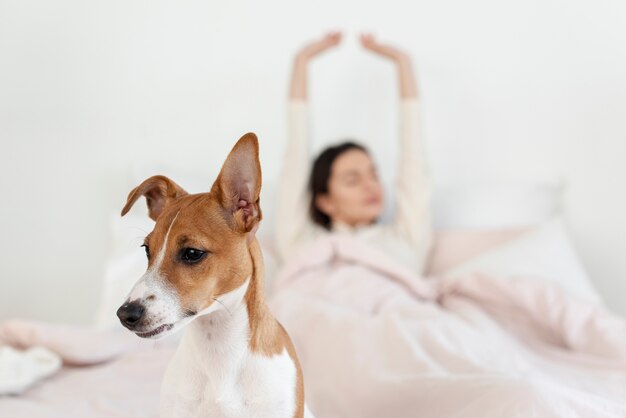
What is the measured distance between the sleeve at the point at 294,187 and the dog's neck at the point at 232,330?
3.81 feet

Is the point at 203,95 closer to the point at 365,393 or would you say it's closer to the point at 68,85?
the point at 68,85

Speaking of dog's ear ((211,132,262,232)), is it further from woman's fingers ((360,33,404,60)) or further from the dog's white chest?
woman's fingers ((360,33,404,60))

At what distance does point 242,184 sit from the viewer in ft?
2.74

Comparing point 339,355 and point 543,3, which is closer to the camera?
point 339,355

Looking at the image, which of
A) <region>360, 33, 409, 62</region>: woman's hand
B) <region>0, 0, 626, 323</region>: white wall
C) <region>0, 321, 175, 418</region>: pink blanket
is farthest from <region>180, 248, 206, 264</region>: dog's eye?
<region>360, 33, 409, 62</region>: woman's hand

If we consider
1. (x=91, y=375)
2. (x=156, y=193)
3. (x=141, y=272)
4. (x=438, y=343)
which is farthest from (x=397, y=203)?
(x=156, y=193)

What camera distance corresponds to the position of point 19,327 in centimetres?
158

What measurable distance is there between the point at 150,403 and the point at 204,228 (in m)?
0.57

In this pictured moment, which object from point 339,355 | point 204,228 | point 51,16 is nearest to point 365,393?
point 339,355

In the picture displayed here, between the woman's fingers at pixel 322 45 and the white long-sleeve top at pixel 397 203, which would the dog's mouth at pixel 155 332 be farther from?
the woman's fingers at pixel 322 45

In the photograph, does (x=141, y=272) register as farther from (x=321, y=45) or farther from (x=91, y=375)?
(x=321, y=45)

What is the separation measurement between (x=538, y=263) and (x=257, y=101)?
116cm

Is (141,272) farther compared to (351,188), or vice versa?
(351,188)

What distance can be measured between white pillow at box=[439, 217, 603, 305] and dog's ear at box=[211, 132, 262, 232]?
1153mm
